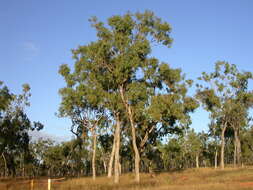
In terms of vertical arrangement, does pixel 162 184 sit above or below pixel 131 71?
below

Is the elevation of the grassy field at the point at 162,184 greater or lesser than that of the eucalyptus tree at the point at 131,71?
lesser

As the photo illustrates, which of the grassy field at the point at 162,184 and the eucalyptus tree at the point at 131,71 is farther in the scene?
the eucalyptus tree at the point at 131,71

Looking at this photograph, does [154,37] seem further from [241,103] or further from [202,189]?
[241,103]

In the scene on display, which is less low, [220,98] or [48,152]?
[220,98]

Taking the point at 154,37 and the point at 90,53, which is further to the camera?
the point at 154,37

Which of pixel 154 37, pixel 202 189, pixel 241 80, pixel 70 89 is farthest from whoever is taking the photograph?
pixel 241 80

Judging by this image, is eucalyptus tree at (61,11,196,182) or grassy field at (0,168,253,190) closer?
grassy field at (0,168,253,190)

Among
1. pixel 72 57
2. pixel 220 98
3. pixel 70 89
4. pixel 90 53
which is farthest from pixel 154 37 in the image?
pixel 220 98

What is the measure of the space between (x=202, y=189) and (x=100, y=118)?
30.2 meters

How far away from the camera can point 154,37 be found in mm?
38719

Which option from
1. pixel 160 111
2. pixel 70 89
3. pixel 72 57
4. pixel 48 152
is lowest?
pixel 48 152

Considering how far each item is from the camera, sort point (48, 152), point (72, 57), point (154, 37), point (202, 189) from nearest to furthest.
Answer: point (202, 189)
point (154, 37)
point (72, 57)
point (48, 152)

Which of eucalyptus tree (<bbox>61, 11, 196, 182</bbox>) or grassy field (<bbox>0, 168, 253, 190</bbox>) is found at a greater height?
eucalyptus tree (<bbox>61, 11, 196, 182</bbox>)

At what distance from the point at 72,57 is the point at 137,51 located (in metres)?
10.2
